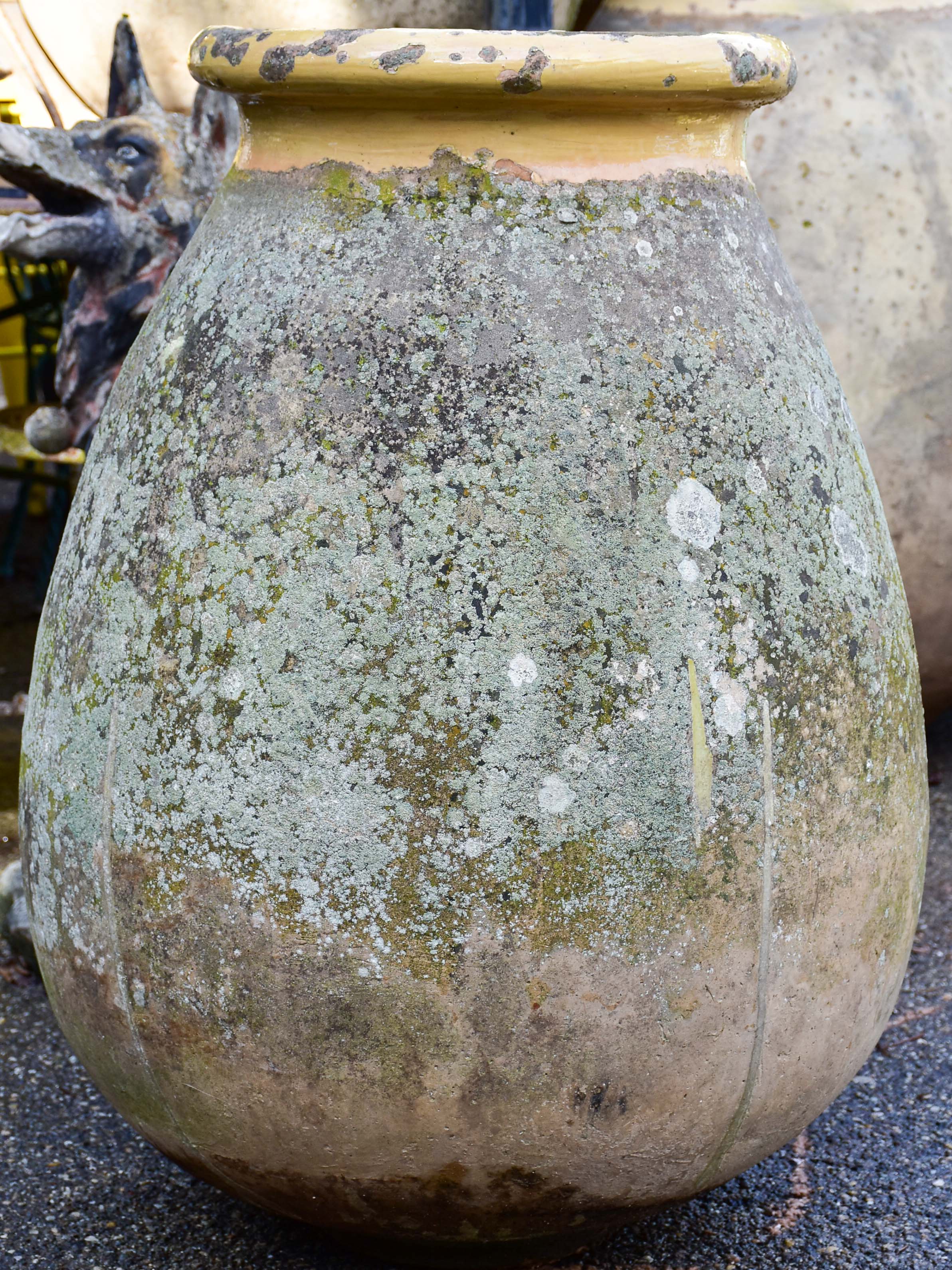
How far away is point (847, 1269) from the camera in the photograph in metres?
1.79

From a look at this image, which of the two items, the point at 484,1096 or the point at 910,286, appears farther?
the point at 910,286

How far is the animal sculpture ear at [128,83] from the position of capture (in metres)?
2.89

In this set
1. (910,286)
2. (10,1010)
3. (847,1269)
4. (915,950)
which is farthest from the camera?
(910,286)

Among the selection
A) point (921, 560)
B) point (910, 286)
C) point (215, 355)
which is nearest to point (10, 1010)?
point (215, 355)

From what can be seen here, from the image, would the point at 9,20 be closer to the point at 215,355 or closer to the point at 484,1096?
the point at 215,355

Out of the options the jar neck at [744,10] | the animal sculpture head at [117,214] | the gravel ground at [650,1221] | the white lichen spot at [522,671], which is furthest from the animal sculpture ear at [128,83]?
the white lichen spot at [522,671]

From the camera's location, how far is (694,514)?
1.45m

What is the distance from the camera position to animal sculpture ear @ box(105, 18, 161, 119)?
2.89 m

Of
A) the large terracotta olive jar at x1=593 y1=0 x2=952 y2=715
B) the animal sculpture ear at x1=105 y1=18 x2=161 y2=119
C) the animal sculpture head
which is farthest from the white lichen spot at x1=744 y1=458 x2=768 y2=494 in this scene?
the animal sculpture ear at x1=105 y1=18 x2=161 y2=119

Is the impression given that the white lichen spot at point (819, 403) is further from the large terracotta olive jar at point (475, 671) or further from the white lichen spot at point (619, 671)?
the white lichen spot at point (619, 671)

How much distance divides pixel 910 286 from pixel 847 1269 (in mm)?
1881

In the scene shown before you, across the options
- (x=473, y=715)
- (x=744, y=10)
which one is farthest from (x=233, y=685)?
(x=744, y=10)

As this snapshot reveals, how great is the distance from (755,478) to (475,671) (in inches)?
14.4

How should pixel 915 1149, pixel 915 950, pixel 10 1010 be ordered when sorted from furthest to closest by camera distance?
pixel 915 950
pixel 10 1010
pixel 915 1149
